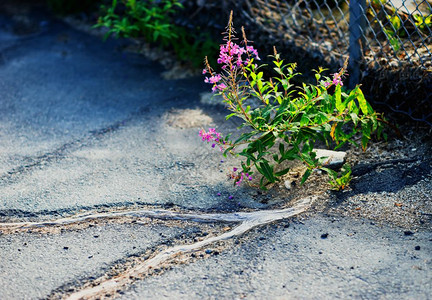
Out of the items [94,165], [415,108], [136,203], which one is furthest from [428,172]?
[94,165]

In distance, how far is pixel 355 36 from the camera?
319cm

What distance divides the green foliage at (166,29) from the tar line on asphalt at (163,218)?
5.75 ft

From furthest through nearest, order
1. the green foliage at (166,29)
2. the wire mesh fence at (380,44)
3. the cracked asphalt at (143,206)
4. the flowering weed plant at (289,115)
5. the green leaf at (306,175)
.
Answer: the green foliage at (166,29) < the wire mesh fence at (380,44) < the green leaf at (306,175) < the flowering weed plant at (289,115) < the cracked asphalt at (143,206)

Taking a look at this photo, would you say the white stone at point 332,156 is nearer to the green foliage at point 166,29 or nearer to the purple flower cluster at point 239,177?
the purple flower cluster at point 239,177

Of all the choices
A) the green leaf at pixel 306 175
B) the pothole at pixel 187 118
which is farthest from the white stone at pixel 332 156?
the pothole at pixel 187 118

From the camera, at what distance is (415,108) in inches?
118

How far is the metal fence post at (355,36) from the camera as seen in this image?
3105 millimetres

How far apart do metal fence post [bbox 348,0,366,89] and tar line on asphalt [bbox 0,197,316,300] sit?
41.1 inches

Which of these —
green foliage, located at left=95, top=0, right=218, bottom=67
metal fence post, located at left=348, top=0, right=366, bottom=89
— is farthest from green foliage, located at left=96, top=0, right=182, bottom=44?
metal fence post, located at left=348, top=0, right=366, bottom=89

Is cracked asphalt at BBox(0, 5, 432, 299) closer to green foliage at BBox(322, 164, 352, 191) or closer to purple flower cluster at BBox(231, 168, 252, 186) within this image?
purple flower cluster at BBox(231, 168, 252, 186)

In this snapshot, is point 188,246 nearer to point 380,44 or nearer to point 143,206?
point 143,206

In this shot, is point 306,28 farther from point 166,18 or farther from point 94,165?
point 94,165

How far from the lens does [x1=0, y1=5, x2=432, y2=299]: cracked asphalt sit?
2168mm

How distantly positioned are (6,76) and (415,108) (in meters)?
3.33
